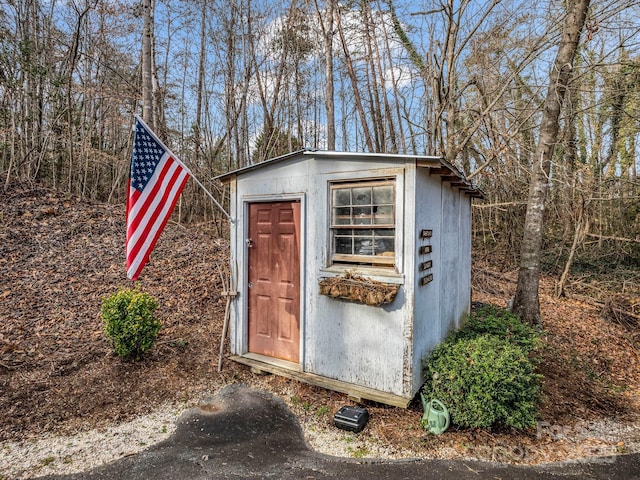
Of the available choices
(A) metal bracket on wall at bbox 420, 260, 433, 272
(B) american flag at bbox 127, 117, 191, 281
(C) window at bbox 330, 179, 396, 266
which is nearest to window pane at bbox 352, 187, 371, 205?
(C) window at bbox 330, 179, 396, 266

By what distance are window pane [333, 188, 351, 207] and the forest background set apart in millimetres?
3530

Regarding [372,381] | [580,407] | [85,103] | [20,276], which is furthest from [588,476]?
[85,103]

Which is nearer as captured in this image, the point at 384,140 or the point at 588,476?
the point at 588,476

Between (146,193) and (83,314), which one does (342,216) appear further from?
(83,314)

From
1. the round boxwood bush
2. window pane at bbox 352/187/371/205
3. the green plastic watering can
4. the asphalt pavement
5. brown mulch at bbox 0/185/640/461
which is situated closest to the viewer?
the asphalt pavement

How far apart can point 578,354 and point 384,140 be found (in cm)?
811

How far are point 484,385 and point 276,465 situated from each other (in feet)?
6.48

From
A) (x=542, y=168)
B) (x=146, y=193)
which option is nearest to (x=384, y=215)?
(x=146, y=193)

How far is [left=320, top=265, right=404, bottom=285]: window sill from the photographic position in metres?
3.56

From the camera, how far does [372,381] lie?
3738mm

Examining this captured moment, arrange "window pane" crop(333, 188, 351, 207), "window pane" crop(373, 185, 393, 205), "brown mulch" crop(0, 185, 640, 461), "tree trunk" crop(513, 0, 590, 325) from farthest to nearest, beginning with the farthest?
"tree trunk" crop(513, 0, 590, 325)
"window pane" crop(333, 188, 351, 207)
"window pane" crop(373, 185, 393, 205)
"brown mulch" crop(0, 185, 640, 461)

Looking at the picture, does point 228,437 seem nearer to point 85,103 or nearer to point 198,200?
point 198,200

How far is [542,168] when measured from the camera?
5.44 meters

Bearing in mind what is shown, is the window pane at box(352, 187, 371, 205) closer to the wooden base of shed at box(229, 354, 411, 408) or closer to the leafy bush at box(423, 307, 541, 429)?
the leafy bush at box(423, 307, 541, 429)
